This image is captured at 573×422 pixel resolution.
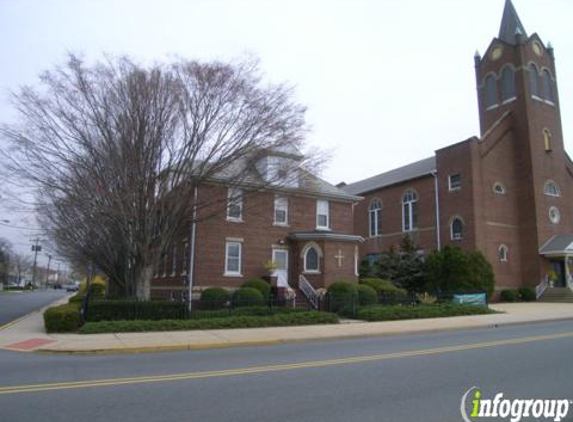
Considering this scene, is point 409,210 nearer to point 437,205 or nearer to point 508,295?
point 437,205

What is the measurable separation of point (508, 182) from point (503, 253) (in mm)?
6221

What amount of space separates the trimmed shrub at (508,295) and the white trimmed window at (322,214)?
1637 centimetres

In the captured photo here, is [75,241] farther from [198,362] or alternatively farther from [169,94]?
[198,362]

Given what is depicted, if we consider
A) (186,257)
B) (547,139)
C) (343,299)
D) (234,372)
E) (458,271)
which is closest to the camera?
(234,372)

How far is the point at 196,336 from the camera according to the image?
14.6m

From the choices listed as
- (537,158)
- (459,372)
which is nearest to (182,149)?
(459,372)

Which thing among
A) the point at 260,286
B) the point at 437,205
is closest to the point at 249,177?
the point at 260,286

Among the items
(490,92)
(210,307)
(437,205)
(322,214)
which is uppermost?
(490,92)

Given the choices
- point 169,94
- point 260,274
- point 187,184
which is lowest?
point 260,274

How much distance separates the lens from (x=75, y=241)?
79.4 feet

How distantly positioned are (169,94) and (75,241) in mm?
10922

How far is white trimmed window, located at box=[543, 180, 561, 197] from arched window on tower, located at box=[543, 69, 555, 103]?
7917 mm

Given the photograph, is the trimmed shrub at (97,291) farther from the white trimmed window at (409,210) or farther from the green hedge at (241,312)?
the white trimmed window at (409,210)

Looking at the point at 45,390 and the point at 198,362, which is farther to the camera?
the point at 198,362
